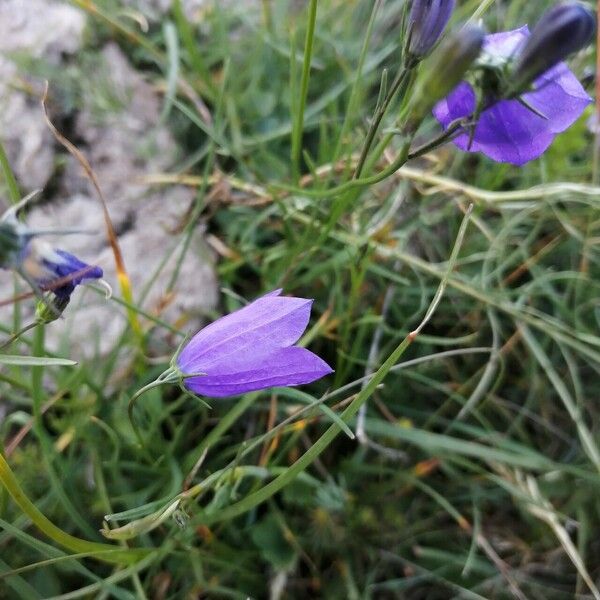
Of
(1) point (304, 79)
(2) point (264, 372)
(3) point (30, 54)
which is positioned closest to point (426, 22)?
(1) point (304, 79)

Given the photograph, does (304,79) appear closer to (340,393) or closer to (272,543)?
(340,393)

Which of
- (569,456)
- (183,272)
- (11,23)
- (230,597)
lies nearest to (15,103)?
(11,23)

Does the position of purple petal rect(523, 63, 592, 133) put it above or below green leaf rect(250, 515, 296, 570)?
above

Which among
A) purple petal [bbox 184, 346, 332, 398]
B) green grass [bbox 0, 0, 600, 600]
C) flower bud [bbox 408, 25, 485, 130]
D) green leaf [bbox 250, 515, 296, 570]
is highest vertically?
flower bud [bbox 408, 25, 485, 130]

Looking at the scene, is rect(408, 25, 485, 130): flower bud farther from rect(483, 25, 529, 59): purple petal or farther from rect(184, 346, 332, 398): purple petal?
rect(184, 346, 332, 398): purple petal

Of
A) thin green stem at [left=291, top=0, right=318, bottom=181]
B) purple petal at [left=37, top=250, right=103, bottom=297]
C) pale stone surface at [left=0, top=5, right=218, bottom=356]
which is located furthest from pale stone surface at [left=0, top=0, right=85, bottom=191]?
purple petal at [left=37, top=250, right=103, bottom=297]

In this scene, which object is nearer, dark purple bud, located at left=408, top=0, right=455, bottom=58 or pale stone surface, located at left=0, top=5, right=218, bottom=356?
dark purple bud, located at left=408, top=0, right=455, bottom=58

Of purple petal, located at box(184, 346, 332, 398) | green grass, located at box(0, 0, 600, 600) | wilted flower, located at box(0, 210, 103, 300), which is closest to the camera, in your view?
wilted flower, located at box(0, 210, 103, 300)
